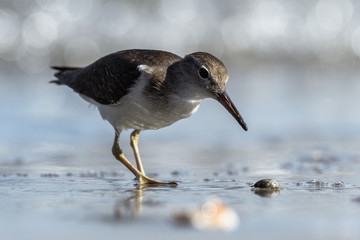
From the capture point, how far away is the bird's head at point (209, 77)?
19.5 feet

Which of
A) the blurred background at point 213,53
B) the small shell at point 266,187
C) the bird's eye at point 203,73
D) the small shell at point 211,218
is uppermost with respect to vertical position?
the blurred background at point 213,53

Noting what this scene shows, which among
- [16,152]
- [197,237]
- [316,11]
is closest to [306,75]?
[316,11]

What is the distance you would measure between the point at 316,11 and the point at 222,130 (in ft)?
30.2

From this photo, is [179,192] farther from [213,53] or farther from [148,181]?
[213,53]

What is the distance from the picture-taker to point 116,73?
655 centimetres

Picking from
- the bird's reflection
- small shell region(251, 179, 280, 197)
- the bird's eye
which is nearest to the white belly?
the bird's eye

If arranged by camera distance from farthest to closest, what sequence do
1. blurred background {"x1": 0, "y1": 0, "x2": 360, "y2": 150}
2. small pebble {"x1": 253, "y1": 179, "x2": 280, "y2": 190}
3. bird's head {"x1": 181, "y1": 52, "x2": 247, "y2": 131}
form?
blurred background {"x1": 0, "y1": 0, "x2": 360, "y2": 150}, bird's head {"x1": 181, "y1": 52, "x2": 247, "y2": 131}, small pebble {"x1": 253, "y1": 179, "x2": 280, "y2": 190}

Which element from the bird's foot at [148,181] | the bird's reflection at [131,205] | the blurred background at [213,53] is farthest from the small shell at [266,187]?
the blurred background at [213,53]

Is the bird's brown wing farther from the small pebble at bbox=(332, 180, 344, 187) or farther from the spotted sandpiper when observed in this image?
the small pebble at bbox=(332, 180, 344, 187)

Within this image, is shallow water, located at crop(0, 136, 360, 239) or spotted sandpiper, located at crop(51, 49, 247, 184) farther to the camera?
spotted sandpiper, located at crop(51, 49, 247, 184)

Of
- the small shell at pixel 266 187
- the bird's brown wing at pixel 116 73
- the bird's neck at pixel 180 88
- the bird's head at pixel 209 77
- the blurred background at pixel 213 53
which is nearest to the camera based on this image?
the small shell at pixel 266 187

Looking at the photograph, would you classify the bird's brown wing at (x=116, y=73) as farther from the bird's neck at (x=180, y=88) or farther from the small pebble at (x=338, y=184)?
the small pebble at (x=338, y=184)

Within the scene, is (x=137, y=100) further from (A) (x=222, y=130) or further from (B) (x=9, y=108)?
(B) (x=9, y=108)

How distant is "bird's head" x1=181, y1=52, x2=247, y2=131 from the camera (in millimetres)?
5941
